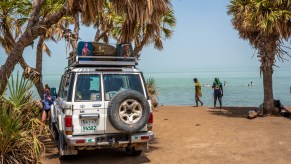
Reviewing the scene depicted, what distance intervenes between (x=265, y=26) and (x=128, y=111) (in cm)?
992

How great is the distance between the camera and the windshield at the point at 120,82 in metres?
7.61

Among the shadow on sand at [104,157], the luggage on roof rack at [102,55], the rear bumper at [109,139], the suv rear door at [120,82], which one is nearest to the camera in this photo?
the rear bumper at [109,139]

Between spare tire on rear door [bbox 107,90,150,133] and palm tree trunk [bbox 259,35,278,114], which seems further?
palm tree trunk [bbox 259,35,278,114]

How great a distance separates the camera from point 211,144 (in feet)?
32.3

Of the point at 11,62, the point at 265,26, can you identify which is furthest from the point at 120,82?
the point at 265,26

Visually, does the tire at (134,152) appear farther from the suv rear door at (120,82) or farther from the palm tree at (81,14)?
the palm tree at (81,14)

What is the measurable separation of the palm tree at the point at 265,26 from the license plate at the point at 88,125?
411 inches

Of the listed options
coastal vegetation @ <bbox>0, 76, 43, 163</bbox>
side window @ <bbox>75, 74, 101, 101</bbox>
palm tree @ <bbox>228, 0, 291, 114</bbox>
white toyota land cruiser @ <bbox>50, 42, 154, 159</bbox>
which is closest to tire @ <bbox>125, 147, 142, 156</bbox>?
white toyota land cruiser @ <bbox>50, 42, 154, 159</bbox>

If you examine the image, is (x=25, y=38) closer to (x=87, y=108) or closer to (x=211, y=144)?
(x=87, y=108)

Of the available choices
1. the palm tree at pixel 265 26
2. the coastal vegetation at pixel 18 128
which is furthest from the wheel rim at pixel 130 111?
the palm tree at pixel 265 26

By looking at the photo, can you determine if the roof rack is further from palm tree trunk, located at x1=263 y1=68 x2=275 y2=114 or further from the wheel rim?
palm tree trunk, located at x1=263 y1=68 x2=275 y2=114

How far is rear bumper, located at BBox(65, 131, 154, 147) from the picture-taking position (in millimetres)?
6883

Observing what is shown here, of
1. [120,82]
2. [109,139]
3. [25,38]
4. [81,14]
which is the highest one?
[81,14]

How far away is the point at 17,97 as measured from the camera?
6.90 m
